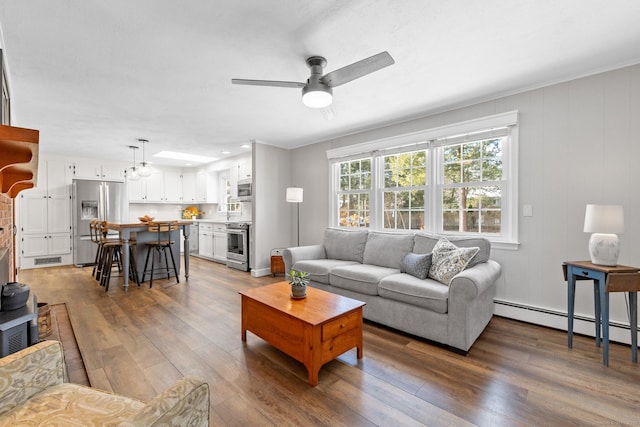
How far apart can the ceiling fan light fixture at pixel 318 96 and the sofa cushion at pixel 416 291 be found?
177 centimetres

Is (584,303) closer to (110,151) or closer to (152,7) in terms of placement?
(152,7)

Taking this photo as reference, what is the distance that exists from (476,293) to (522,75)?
2.07 metres

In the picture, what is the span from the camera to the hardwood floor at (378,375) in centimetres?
167

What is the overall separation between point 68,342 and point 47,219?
4695 mm

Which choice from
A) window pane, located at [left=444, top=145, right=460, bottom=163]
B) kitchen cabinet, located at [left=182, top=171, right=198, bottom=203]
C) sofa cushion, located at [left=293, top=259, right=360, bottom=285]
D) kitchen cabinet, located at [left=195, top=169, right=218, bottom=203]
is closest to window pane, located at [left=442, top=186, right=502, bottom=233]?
window pane, located at [left=444, top=145, right=460, bottom=163]

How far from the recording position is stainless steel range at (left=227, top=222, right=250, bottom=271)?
543cm

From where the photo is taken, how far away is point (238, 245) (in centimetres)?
562

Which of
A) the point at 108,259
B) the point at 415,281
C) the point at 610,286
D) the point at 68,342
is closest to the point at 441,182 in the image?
the point at 415,281

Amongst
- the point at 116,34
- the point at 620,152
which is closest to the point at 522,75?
the point at 620,152

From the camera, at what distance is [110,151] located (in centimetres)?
568

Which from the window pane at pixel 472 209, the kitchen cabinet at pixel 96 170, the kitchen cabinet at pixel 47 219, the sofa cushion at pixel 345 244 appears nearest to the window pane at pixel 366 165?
Result: the sofa cushion at pixel 345 244

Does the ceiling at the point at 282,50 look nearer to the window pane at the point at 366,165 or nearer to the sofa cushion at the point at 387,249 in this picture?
the window pane at the point at 366,165

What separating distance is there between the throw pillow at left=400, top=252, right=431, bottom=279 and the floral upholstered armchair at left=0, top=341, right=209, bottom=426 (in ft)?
7.96

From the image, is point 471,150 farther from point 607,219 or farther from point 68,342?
point 68,342
